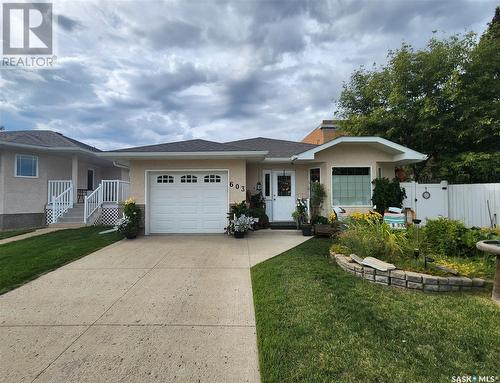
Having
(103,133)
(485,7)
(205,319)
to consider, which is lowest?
(205,319)

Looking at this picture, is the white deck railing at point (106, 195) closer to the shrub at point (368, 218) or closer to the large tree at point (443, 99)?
the shrub at point (368, 218)

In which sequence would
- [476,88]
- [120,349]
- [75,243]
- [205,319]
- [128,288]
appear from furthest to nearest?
[476,88] → [75,243] → [128,288] → [205,319] → [120,349]

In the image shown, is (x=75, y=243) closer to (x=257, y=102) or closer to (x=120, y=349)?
(x=120, y=349)

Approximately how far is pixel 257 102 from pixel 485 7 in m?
11.2

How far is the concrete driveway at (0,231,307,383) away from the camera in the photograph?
96.2 inches

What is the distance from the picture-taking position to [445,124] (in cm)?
1167

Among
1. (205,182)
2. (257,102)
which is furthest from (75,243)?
(257,102)

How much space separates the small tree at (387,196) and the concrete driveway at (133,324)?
5.98m

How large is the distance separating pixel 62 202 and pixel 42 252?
6.46 meters

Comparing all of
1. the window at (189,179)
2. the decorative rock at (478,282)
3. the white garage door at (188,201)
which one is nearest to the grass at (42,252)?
the white garage door at (188,201)

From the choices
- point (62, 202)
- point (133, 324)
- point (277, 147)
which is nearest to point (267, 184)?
point (277, 147)

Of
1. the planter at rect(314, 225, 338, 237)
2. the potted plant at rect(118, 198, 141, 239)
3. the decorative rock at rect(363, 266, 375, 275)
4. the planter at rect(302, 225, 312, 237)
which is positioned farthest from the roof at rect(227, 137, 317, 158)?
the decorative rock at rect(363, 266, 375, 275)

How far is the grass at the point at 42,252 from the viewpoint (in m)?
5.10

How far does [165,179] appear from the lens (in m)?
9.76
